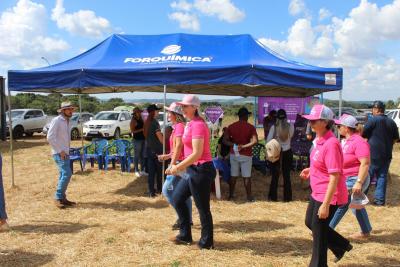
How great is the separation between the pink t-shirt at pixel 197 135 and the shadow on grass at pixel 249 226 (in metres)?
1.64

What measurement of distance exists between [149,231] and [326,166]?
2.92 meters

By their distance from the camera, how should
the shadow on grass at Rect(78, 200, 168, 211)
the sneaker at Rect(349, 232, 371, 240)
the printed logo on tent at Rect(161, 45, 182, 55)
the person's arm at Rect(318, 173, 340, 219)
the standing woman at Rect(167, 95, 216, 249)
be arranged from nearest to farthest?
the person's arm at Rect(318, 173, 340, 219)
the standing woman at Rect(167, 95, 216, 249)
the sneaker at Rect(349, 232, 371, 240)
the shadow on grass at Rect(78, 200, 168, 211)
the printed logo on tent at Rect(161, 45, 182, 55)

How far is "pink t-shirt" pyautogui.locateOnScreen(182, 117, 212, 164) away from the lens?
14.0ft

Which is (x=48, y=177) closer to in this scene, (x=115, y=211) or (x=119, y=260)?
(x=115, y=211)

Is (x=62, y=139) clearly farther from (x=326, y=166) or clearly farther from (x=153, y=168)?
(x=326, y=166)

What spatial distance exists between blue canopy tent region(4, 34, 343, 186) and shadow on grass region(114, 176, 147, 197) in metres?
1.98

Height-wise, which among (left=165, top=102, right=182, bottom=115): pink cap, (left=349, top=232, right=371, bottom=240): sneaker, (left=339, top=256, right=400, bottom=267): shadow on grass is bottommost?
(left=339, top=256, right=400, bottom=267): shadow on grass

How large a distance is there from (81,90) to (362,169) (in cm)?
831

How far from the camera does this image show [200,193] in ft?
14.3

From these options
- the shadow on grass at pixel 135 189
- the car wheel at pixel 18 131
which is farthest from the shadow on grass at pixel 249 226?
the car wheel at pixel 18 131

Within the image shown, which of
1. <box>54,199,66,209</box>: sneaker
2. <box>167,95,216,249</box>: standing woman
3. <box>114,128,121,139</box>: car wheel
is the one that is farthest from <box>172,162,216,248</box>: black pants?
<box>114,128,121,139</box>: car wheel

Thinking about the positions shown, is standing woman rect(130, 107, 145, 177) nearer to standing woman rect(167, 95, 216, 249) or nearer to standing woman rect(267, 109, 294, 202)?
standing woman rect(267, 109, 294, 202)

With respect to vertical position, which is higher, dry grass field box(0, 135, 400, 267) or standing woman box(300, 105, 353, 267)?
standing woman box(300, 105, 353, 267)

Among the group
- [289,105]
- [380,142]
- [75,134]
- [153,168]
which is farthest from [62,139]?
[75,134]
